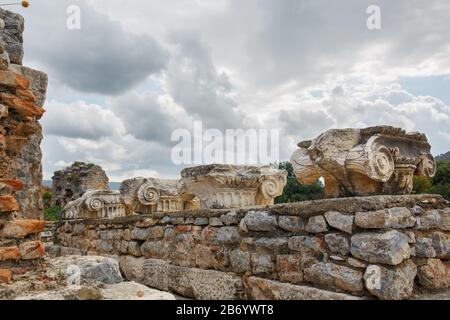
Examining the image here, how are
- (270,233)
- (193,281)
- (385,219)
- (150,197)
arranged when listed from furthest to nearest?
(150,197) → (193,281) → (270,233) → (385,219)

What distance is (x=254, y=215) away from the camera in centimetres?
371

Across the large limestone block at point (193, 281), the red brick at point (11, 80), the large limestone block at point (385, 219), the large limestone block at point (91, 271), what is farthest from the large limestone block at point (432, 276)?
the red brick at point (11, 80)

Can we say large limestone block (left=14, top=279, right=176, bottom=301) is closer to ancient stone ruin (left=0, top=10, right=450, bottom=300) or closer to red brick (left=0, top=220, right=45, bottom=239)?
ancient stone ruin (left=0, top=10, right=450, bottom=300)

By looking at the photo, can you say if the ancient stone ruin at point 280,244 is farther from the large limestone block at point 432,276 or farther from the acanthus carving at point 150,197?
the acanthus carving at point 150,197

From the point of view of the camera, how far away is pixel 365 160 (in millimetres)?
3125

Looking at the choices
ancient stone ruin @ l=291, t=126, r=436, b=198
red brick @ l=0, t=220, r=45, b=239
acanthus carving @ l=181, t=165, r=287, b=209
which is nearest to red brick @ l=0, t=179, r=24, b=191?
red brick @ l=0, t=220, r=45, b=239

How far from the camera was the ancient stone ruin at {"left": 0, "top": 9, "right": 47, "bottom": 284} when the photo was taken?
246cm

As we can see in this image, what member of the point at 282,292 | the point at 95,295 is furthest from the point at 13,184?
the point at 282,292

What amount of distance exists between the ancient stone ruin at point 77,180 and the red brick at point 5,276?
46.9ft

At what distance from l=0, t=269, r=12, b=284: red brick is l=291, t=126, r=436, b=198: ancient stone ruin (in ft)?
7.85

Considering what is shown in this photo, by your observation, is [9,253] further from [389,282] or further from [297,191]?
[297,191]

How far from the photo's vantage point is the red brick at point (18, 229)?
A: 2439mm

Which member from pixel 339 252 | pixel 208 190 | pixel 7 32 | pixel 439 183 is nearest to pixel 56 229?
pixel 208 190

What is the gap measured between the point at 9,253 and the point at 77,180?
14.8m
